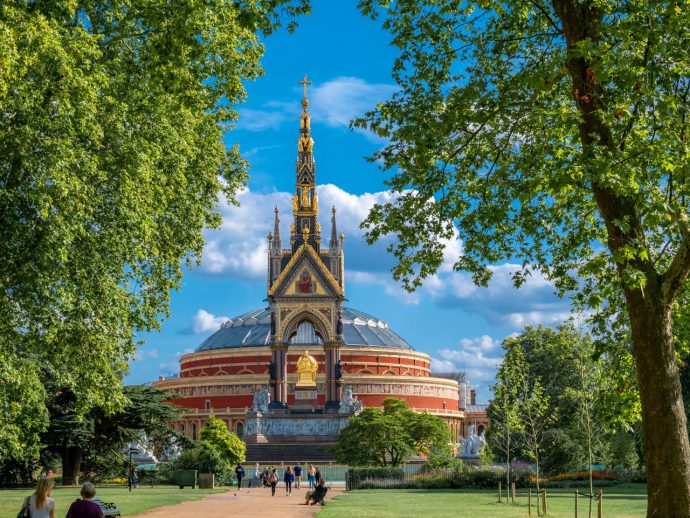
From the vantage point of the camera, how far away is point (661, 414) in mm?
13289

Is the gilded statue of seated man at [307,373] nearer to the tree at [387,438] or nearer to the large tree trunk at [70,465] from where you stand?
the tree at [387,438]

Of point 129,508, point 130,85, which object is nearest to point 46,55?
point 130,85

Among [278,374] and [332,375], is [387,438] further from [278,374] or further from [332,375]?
[278,374]

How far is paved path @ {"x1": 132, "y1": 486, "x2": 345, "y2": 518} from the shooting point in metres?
26.0

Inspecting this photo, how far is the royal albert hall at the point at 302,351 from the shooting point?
69875mm

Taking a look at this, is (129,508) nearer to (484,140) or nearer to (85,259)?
(85,259)

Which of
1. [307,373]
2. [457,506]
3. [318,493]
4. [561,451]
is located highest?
[307,373]

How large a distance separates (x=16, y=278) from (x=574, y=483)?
3454 cm

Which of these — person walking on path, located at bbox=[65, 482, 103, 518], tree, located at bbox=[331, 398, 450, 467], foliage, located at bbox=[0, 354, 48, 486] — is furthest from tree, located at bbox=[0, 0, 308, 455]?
tree, located at bbox=[331, 398, 450, 467]

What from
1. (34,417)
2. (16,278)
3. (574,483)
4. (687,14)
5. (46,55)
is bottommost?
(574,483)

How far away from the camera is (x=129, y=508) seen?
89.7ft

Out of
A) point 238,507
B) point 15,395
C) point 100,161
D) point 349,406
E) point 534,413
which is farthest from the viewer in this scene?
point 349,406

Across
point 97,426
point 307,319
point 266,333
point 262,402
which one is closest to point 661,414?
point 97,426

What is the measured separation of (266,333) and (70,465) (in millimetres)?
52765
